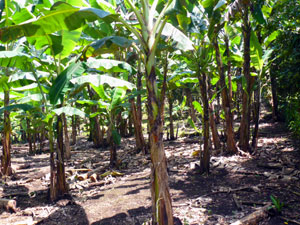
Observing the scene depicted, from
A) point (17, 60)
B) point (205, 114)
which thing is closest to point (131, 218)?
point (205, 114)

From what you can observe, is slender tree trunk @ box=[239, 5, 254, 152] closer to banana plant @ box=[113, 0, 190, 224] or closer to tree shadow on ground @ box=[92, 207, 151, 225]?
tree shadow on ground @ box=[92, 207, 151, 225]

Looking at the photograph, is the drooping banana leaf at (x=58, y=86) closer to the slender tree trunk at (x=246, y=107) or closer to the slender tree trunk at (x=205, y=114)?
the slender tree trunk at (x=205, y=114)

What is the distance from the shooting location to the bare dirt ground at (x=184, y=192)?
13.9ft

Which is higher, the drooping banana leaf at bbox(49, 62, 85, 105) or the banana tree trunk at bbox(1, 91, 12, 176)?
the drooping banana leaf at bbox(49, 62, 85, 105)

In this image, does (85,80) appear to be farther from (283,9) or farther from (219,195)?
(283,9)

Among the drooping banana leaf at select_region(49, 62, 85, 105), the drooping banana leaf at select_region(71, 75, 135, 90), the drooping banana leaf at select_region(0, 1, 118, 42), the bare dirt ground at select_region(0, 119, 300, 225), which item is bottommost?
the bare dirt ground at select_region(0, 119, 300, 225)

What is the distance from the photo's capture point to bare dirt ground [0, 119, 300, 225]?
13.9 ft

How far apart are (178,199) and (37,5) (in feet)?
15.6

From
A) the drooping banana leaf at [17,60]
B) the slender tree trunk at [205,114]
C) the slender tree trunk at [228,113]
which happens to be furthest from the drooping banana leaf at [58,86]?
the slender tree trunk at [228,113]

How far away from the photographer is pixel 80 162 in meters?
10.1

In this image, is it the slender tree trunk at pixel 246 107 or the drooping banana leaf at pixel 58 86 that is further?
the slender tree trunk at pixel 246 107

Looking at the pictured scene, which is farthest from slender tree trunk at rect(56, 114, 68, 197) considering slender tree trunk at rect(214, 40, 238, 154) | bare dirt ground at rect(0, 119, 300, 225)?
slender tree trunk at rect(214, 40, 238, 154)

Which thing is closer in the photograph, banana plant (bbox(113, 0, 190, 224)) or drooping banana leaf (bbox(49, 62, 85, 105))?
banana plant (bbox(113, 0, 190, 224))

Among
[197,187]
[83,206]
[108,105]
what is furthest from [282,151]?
[83,206]
